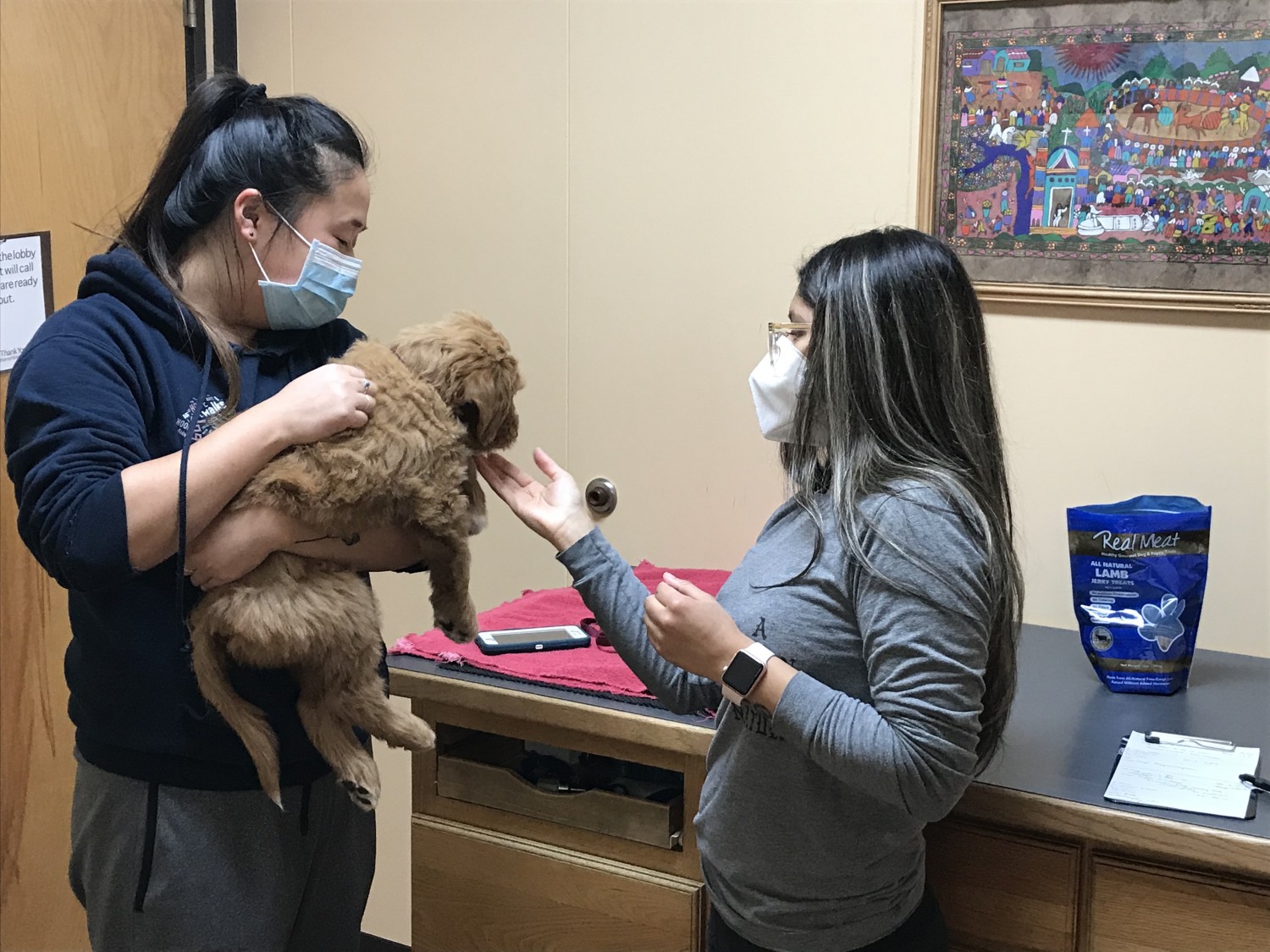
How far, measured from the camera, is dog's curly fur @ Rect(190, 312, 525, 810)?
1.30 metres

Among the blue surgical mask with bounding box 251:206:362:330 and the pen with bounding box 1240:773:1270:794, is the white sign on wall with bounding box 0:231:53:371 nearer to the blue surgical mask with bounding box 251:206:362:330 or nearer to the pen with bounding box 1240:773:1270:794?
the blue surgical mask with bounding box 251:206:362:330

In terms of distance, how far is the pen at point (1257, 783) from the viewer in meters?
1.43

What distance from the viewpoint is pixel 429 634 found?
2.04m

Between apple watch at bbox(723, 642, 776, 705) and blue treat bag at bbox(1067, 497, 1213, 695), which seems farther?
blue treat bag at bbox(1067, 497, 1213, 695)

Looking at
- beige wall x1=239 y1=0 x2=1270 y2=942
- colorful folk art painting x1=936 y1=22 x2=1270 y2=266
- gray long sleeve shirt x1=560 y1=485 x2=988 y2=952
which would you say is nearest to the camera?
gray long sleeve shirt x1=560 y1=485 x2=988 y2=952

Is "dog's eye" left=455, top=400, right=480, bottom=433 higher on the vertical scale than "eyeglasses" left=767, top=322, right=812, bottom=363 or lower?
lower

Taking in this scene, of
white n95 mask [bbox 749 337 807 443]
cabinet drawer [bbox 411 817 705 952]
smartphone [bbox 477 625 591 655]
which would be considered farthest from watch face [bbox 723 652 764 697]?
smartphone [bbox 477 625 591 655]

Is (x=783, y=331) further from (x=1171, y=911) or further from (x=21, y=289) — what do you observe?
(x=21, y=289)

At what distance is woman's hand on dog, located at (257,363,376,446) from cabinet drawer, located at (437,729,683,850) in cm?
76

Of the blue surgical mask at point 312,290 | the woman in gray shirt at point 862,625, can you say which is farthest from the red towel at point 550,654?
the blue surgical mask at point 312,290

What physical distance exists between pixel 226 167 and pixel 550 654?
3.03ft

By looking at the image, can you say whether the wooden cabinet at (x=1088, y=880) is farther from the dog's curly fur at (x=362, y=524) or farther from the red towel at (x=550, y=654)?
the dog's curly fur at (x=362, y=524)

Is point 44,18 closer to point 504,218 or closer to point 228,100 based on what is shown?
point 504,218

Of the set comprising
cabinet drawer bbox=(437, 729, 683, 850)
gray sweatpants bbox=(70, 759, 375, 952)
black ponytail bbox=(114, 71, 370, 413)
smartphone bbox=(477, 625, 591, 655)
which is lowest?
cabinet drawer bbox=(437, 729, 683, 850)
